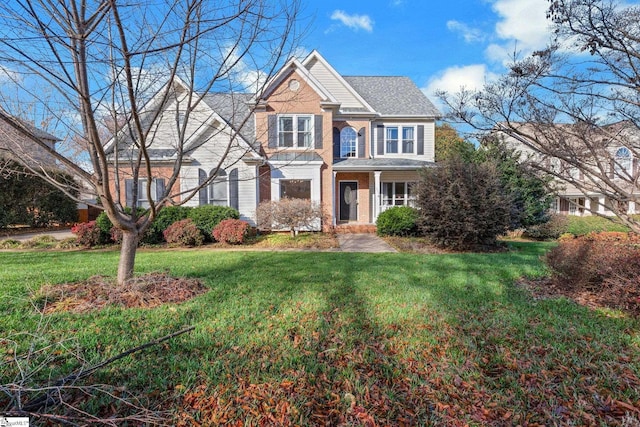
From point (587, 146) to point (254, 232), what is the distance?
1188cm

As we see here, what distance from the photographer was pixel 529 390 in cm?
250

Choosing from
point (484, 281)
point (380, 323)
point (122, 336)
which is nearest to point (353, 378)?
point (380, 323)

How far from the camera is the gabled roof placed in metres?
17.4

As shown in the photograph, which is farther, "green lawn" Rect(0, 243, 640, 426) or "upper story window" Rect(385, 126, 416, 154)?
"upper story window" Rect(385, 126, 416, 154)

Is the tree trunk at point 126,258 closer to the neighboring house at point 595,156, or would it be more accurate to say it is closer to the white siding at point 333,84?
the neighboring house at point 595,156

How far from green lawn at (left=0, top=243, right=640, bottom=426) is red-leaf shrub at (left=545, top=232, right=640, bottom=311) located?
364 millimetres

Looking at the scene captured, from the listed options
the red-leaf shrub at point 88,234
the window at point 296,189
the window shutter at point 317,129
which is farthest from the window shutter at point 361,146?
the red-leaf shrub at point 88,234

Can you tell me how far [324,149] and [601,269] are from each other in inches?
473

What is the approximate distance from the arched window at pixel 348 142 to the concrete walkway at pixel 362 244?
517cm

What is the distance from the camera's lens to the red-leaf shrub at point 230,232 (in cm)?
1141

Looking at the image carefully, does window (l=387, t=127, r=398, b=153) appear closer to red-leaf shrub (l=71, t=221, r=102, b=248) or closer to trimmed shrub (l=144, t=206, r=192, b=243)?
trimmed shrub (l=144, t=206, r=192, b=243)

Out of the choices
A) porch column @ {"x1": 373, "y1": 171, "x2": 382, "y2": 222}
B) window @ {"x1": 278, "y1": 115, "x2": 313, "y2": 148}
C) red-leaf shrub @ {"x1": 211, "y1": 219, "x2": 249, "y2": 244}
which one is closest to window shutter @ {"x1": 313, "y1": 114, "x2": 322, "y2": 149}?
window @ {"x1": 278, "y1": 115, "x2": 313, "y2": 148}

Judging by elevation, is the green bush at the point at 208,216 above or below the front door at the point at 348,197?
below

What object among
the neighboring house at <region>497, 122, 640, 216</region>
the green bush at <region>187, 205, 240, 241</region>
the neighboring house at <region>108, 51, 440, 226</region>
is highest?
the neighboring house at <region>108, 51, 440, 226</region>
